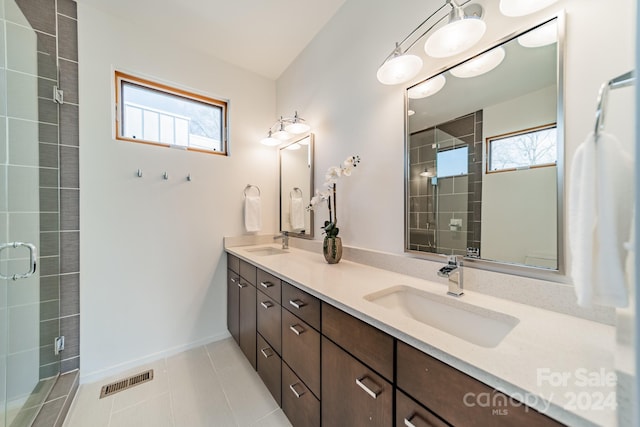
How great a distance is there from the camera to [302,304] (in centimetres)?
113

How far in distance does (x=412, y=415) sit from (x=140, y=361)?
2.14 m

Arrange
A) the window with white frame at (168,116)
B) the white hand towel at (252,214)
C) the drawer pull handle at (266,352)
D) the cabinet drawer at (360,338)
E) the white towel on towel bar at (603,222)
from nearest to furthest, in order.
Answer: the white towel on towel bar at (603,222)
the cabinet drawer at (360,338)
the drawer pull handle at (266,352)
the window with white frame at (168,116)
the white hand towel at (252,214)

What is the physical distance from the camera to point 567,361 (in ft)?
1.79

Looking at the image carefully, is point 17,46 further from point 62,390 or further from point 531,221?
point 531,221

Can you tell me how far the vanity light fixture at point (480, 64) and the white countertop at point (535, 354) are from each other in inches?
39.4

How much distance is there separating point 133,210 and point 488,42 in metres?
2.47

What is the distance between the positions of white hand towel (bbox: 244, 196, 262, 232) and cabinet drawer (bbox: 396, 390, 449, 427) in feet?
6.18

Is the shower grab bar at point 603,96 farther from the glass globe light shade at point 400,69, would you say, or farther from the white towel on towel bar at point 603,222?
the glass globe light shade at point 400,69

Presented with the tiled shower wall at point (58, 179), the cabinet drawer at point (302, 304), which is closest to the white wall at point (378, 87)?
the cabinet drawer at point (302, 304)

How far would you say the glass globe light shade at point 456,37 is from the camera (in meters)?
0.94

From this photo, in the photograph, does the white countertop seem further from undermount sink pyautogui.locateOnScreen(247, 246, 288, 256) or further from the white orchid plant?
undermount sink pyautogui.locateOnScreen(247, 246, 288, 256)

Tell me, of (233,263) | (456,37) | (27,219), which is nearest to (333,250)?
(233,263)

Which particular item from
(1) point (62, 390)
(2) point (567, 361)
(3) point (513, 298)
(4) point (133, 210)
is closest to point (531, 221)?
(3) point (513, 298)

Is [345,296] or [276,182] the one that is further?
[276,182]
